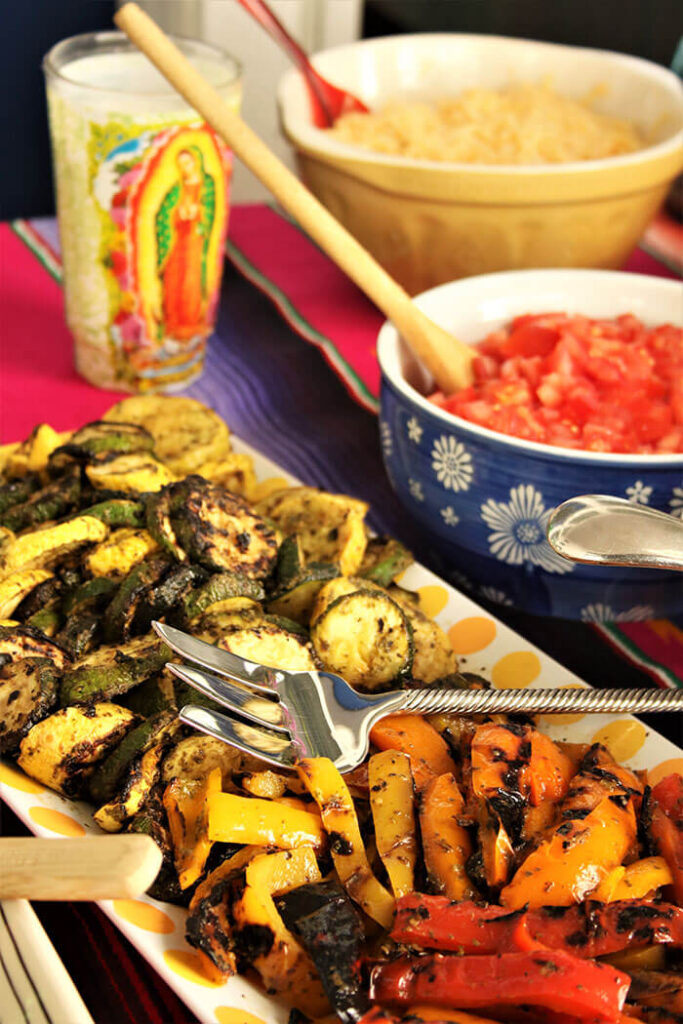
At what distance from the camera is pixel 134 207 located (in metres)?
1.65

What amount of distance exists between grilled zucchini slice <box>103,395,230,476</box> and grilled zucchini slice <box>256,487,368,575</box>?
0.12 meters

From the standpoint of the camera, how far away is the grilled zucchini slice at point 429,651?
3.79 feet

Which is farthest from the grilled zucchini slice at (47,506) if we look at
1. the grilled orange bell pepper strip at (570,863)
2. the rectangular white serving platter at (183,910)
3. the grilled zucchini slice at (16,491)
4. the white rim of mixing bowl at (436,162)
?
the white rim of mixing bowl at (436,162)

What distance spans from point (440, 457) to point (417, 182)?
62 centimetres

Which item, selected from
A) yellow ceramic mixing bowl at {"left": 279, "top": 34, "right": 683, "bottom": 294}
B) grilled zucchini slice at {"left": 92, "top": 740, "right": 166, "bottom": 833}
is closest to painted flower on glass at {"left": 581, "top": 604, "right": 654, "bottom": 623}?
grilled zucchini slice at {"left": 92, "top": 740, "right": 166, "bottom": 833}

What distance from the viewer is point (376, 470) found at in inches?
67.9

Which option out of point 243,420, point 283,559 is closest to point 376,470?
point 243,420

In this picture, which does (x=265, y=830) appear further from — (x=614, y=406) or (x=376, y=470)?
(x=376, y=470)

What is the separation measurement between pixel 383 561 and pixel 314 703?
27cm

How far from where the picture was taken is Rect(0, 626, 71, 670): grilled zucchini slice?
3.36ft

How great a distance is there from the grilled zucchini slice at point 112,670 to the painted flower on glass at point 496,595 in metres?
0.49

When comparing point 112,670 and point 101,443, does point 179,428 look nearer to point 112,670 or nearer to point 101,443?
point 101,443

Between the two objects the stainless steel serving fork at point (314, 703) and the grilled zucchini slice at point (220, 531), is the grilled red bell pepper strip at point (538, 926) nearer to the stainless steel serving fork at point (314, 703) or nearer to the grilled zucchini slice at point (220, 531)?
the stainless steel serving fork at point (314, 703)

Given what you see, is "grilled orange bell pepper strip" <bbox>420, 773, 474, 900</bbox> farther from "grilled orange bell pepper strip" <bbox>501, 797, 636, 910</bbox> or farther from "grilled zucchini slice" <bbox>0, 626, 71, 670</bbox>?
"grilled zucchini slice" <bbox>0, 626, 71, 670</bbox>
